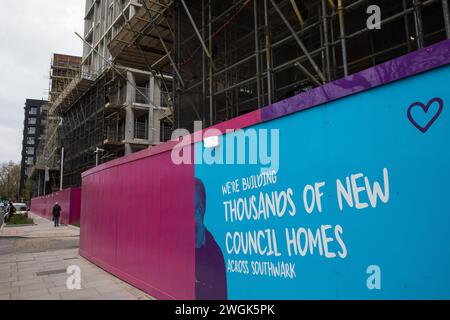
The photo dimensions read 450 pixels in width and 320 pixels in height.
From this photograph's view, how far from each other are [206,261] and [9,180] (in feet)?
361

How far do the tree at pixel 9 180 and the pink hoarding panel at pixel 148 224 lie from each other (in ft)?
341

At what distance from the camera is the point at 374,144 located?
2947 millimetres

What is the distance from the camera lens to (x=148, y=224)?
6621 millimetres

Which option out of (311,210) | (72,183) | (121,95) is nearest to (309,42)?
(311,210)

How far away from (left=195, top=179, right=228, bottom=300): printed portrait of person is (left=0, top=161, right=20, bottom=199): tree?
109m

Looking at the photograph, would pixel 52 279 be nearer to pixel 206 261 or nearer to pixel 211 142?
pixel 206 261

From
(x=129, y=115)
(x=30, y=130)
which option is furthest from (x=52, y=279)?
(x=30, y=130)

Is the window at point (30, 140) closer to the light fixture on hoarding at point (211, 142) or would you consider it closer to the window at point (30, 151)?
the window at point (30, 151)

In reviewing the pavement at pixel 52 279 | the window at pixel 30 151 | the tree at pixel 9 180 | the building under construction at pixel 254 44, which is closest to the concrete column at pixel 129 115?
the building under construction at pixel 254 44

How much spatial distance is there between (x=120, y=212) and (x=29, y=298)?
7.72 ft

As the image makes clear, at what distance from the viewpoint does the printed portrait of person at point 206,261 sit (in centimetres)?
464

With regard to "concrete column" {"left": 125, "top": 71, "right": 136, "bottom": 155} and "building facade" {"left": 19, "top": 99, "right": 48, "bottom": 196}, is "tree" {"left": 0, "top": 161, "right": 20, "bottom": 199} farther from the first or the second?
"concrete column" {"left": 125, "top": 71, "right": 136, "bottom": 155}

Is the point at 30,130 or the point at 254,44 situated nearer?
the point at 254,44
